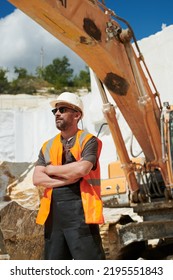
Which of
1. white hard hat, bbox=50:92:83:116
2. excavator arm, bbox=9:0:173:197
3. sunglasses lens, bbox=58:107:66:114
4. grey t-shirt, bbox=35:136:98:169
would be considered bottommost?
grey t-shirt, bbox=35:136:98:169

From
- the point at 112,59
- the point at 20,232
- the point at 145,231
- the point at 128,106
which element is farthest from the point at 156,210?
the point at 112,59

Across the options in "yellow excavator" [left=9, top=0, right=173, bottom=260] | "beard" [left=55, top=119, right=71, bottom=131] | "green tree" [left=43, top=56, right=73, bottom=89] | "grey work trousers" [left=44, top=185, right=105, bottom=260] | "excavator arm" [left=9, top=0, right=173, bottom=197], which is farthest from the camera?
"green tree" [left=43, top=56, right=73, bottom=89]

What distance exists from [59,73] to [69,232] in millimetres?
31657

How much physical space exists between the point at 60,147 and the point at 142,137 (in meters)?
1.77

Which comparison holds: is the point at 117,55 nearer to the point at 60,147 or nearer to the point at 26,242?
the point at 60,147

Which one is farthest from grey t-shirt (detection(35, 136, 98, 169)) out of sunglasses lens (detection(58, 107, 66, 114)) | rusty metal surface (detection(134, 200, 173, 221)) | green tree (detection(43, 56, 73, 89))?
green tree (detection(43, 56, 73, 89))

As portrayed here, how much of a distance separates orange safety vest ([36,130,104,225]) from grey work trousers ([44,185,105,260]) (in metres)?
0.04

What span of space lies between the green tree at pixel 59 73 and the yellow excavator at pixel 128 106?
2754 cm

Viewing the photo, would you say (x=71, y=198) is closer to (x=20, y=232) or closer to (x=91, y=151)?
(x=91, y=151)

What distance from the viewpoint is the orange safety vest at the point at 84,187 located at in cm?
237

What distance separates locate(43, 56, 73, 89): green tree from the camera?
32.2m

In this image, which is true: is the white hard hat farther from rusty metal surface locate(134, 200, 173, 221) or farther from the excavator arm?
rusty metal surface locate(134, 200, 173, 221)

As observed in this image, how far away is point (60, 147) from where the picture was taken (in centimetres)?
253
